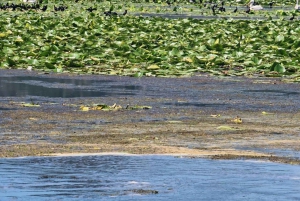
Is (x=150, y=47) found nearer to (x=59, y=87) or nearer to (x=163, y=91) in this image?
(x=59, y=87)

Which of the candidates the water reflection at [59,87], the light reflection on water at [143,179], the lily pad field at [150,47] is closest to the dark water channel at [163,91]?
the water reflection at [59,87]

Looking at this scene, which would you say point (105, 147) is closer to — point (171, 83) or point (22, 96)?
point (22, 96)

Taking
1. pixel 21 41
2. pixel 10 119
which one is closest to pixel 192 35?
pixel 21 41

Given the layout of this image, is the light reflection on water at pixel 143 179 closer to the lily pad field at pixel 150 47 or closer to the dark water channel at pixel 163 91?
the dark water channel at pixel 163 91

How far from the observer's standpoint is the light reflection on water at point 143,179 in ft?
25.6

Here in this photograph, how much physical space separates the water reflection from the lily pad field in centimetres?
153

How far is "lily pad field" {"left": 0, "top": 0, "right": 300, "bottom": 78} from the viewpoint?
20.5 meters

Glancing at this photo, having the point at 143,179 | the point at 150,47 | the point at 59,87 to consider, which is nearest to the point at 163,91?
the point at 59,87

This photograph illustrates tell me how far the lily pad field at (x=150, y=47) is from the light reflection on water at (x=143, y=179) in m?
9.89

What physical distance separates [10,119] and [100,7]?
37.1 metres

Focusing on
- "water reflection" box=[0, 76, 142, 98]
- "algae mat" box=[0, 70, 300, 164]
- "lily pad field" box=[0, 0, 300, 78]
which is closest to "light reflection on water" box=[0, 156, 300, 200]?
"algae mat" box=[0, 70, 300, 164]

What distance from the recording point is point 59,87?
55.9ft

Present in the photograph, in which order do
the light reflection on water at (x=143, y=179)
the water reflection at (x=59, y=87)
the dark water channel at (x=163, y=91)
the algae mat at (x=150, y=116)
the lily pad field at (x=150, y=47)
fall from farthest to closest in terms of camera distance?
Answer: the lily pad field at (x=150, y=47), the water reflection at (x=59, y=87), the dark water channel at (x=163, y=91), the algae mat at (x=150, y=116), the light reflection on water at (x=143, y=179)

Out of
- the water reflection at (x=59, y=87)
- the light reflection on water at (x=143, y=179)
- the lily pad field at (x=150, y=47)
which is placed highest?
the light reflection on water at (x=143, y=179)
